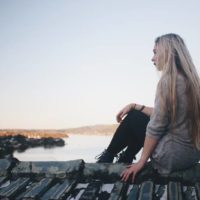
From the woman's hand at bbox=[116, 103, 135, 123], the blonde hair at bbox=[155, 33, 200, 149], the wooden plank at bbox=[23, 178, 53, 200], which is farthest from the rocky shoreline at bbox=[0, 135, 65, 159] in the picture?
the blonde hair at bbox=[155, 33, 200, 149]

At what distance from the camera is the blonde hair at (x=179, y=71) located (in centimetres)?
248

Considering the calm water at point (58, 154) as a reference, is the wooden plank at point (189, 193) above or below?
above

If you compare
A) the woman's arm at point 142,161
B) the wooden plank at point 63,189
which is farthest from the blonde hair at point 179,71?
the wooden plank at point 63,189

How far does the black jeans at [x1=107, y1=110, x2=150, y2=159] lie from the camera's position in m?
2.89

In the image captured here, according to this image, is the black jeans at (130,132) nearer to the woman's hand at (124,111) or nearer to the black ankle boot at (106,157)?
the black ankle boot at (106,157)

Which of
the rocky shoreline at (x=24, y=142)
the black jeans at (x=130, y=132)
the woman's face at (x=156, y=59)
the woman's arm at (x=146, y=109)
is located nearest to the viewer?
the woman's face at (x=156, y=59)

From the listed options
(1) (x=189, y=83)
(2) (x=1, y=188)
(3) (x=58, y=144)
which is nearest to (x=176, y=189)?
(1) (x=189, y=83)

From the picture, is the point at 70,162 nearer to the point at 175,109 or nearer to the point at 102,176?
the point at 102,176

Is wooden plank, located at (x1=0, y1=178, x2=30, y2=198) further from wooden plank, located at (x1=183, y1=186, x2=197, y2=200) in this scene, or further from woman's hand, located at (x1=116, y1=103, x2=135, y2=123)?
wooden plank, located at (x1=183, y1=186, x2=197, y2=200)

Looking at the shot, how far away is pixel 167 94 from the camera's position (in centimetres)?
248

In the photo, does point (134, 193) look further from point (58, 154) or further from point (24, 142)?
point (24, 142)

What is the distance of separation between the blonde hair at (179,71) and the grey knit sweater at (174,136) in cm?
4

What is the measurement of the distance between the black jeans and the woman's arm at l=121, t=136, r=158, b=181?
0.36 metres

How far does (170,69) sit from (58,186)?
1.24 meters
